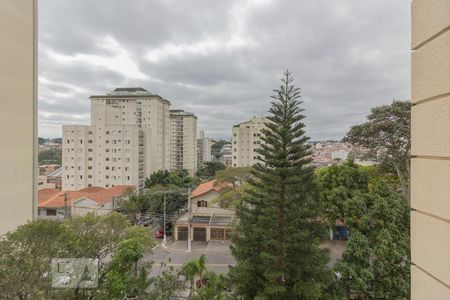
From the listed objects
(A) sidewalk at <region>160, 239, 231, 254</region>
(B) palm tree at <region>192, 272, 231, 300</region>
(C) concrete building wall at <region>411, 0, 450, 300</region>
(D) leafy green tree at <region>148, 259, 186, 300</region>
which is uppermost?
(C) concrete building wall at <region>411, 0, 450, 300</region>

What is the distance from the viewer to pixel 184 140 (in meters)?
46.7

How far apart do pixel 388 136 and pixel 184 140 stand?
39.9m

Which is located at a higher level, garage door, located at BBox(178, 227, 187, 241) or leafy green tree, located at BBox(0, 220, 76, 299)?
leafy green tree, located at BBox(0, 220, 76, 299)

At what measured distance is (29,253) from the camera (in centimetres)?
446

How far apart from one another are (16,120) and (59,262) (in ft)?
15.8

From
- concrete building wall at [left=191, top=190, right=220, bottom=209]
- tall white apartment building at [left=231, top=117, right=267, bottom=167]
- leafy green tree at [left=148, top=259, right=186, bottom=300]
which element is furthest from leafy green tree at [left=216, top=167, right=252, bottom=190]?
tall white apartment building at [left=231, top=117, right=267, bottom=167]

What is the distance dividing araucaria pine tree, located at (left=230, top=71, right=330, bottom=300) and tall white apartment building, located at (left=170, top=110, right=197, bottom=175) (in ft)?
123

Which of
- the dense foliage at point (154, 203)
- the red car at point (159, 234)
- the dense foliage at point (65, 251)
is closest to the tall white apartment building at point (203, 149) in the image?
the dense foliage at point (154, 203)

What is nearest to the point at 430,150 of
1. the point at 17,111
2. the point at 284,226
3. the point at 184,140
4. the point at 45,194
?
the point at 284,226

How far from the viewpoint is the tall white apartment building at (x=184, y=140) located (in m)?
44.6

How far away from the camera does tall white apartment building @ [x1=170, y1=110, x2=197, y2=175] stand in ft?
146

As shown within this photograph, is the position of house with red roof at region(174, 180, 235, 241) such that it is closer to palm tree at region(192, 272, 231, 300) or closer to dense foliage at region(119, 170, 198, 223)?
dense foliage at region(119, 170, 198, 223)

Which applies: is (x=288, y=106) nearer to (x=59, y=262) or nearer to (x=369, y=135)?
(x=369, y=135)

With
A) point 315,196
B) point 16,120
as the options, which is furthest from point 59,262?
point 315,196
